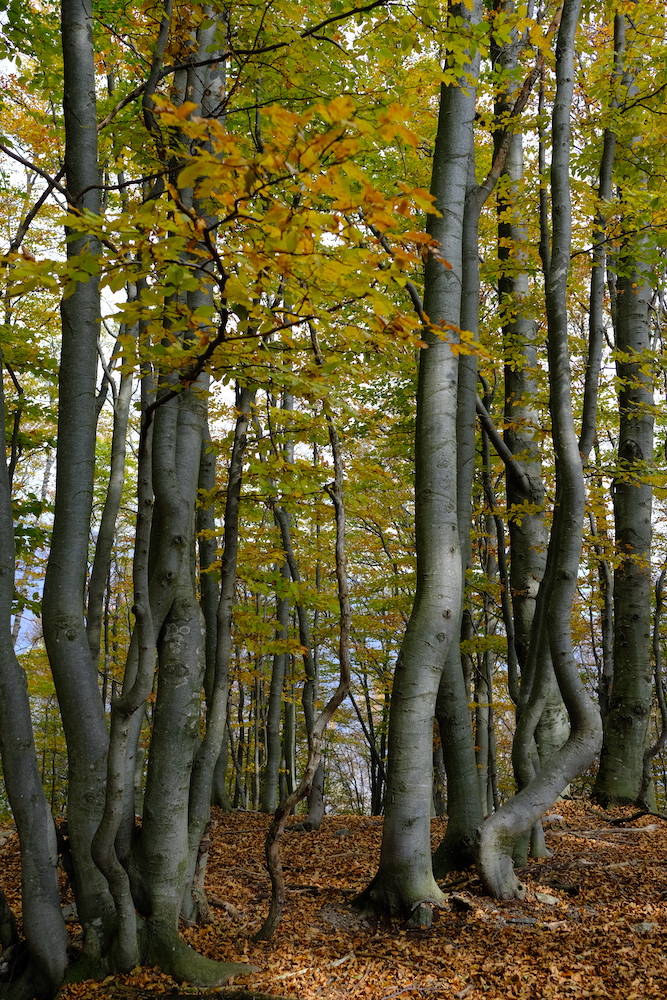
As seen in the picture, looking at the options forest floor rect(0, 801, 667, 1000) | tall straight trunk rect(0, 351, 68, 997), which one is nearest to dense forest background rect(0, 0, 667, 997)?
tall straight trunk rect(0, 351, 68, 997)

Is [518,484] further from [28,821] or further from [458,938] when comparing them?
[28,821]

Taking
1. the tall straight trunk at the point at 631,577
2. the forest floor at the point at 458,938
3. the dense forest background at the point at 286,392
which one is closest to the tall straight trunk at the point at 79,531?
the dense forest background at the point at 286,392

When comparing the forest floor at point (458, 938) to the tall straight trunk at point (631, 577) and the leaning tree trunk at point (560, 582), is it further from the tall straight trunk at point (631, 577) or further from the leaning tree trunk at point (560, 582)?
the tall straight trunk at point (631, 577)

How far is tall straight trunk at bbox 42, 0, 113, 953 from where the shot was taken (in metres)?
3.33

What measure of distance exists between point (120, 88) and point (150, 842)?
833 centimetres

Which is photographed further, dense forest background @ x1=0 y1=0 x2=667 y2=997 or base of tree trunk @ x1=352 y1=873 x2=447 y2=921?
base of tree trunk @ x1=352 y1=873 x2=447 y2=921

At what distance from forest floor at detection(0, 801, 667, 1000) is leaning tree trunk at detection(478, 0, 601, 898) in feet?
1.31

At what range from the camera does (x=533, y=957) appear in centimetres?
337

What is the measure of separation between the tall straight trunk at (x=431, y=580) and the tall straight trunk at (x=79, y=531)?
64.4 inches

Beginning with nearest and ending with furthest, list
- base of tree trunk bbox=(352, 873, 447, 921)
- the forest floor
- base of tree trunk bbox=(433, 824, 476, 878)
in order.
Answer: the forest floor, base of tree trunk bbox=(352, 873, 447, 921), base of tree trunk bbox=(433, 824, 476, 878)

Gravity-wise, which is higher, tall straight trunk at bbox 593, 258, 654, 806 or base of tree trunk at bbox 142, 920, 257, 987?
tall straight trunk at bbox 593, 258, 654, 806

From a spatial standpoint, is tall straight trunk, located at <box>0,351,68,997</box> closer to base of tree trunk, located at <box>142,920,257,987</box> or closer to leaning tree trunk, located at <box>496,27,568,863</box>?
base of tree trunk, located at <box>142,920,257,987</box>

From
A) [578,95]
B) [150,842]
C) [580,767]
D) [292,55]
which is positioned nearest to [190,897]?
[150,842]

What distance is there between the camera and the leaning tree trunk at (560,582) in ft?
13.4
